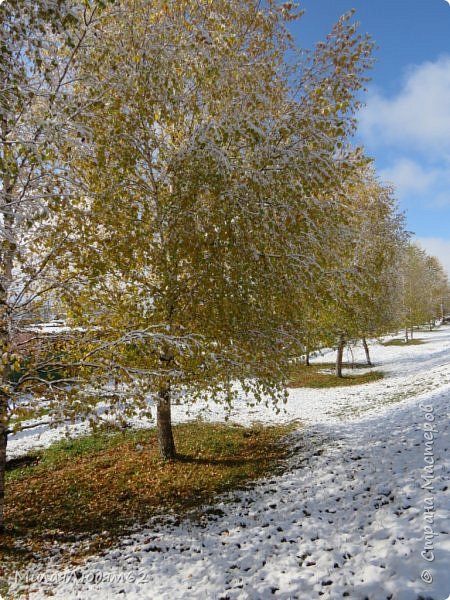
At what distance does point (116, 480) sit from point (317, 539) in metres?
5.46

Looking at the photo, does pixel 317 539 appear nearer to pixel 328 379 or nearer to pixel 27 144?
pixel 27 144

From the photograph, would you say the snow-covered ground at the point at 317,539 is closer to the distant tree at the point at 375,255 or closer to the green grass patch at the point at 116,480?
the green grass patch at the point at 116,480

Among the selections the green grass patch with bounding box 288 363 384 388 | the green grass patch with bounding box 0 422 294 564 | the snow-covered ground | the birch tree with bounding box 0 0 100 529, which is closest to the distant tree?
the green grass patch with bounding box 288 363 384 388

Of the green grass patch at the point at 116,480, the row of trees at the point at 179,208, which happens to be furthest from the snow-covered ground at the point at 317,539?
the row of trees at the point at 179,208

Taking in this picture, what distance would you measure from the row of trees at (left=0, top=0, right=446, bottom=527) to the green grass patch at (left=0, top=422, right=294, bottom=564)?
1210mm

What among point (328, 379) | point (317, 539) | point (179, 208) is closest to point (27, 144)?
point (179, 208)

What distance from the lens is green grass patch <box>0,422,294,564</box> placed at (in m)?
6.88

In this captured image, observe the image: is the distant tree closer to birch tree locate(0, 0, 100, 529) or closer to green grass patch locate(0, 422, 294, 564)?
green grass patch locate(0, 422, 294, 564)

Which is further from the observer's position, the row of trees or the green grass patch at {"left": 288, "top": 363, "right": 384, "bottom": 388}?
the green grass patch at {"left": 288, "top": 363, "right": 384, "bottom": 388}

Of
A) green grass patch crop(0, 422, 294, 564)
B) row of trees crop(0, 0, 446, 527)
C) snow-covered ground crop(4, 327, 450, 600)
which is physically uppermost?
row of trees crop(0, 0, 446, 527)

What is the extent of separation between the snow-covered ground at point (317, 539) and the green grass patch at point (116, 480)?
0.73 meters

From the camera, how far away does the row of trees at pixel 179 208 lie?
5555mm

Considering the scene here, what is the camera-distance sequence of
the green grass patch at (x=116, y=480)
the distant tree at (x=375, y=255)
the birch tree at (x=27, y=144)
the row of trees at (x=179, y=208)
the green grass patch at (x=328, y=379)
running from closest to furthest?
the birch tree at (x=27, y=144) < the row of trees at (x=179, y=208) < the green grass patch at (x=116, y=480) < the distant tree at (x=375, y=255) < the green grass patch at (x=328, y=379)

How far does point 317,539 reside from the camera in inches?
214
